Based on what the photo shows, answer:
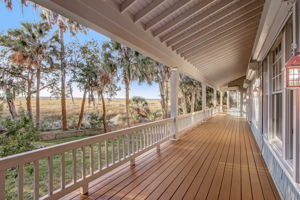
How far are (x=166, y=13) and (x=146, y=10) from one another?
44 cm

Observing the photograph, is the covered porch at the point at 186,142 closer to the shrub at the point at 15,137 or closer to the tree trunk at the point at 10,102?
the shrub at the point at 15,137

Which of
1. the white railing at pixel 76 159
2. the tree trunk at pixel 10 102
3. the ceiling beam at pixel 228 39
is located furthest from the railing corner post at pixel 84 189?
the ceiling beam at pixel 228 39

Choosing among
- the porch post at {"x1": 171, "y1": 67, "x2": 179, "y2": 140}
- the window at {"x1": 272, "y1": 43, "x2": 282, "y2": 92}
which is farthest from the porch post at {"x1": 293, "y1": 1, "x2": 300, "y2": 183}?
the porch post at {"x1": 171, "y1": 67, "x2": 179, "y2": 140}

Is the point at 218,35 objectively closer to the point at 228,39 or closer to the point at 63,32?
the point at 228,39

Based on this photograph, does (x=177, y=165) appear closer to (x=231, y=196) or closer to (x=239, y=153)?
(x=231, y=196)

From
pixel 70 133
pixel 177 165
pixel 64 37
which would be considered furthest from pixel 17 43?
pixel 177 165

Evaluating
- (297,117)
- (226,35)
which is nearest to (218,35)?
(226,35)

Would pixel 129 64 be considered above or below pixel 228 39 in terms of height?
above

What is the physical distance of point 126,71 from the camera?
10.2 meters

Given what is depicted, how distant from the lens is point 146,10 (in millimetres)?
3076

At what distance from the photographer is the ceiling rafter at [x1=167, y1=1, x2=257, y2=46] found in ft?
12.3

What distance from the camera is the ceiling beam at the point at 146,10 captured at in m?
2.93

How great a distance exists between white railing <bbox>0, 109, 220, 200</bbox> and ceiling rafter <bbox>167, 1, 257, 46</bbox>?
2362 mm

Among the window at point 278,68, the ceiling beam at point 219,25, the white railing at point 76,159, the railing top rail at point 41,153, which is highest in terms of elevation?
the ceiling beam at point 219,25
